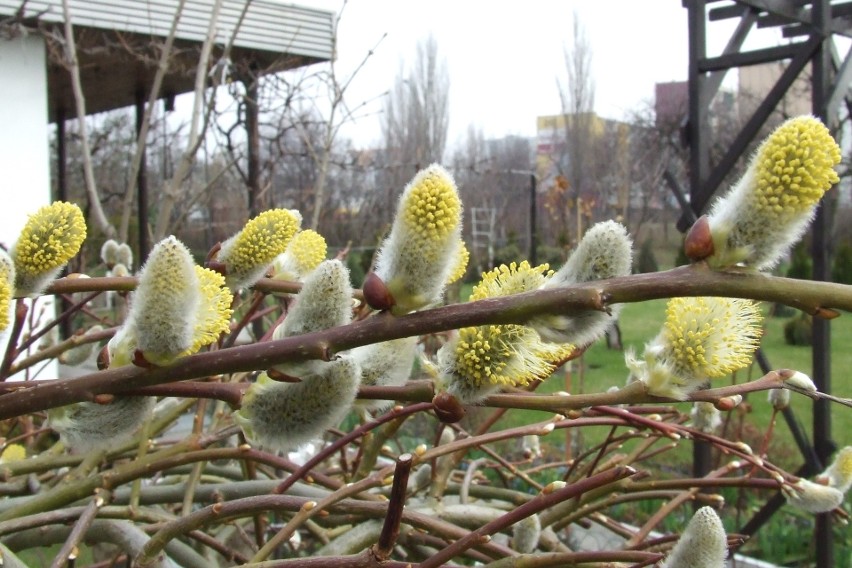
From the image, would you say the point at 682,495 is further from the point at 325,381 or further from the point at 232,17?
the point at 232,17

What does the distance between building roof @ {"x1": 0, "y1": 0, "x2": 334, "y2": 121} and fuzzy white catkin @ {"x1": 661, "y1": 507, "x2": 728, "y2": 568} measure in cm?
408

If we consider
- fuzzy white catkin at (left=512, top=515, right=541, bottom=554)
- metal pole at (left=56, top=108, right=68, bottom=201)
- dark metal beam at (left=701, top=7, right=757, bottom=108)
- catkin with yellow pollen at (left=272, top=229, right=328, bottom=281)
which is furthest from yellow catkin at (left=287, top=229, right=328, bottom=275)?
metal pole at (left=56, top=108, right=68, bottom=201)

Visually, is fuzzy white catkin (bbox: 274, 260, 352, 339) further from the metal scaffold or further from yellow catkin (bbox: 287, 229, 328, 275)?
the metal scaffold

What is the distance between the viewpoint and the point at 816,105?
104 inches

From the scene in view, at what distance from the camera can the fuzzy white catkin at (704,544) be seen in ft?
2.23

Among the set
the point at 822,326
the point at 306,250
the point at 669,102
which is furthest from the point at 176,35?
the point at 669,102

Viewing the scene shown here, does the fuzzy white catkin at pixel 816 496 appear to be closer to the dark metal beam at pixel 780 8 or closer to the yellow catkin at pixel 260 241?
the yellow catkin at pixel 260 241

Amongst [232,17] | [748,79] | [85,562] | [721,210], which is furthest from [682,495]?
[748,79]

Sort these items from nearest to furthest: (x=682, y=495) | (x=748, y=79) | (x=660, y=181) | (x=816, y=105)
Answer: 1. (x=682, y=495)
2. (x=816, y=105)
3. (x=660, y=181)
4. (x=748, y=79)

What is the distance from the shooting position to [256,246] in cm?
73

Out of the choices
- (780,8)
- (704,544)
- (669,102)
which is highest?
(669,102)

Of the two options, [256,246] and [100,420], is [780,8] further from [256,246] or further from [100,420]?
[100,420]

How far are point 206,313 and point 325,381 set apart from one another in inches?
4.2

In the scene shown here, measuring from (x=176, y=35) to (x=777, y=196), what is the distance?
4.81 m
